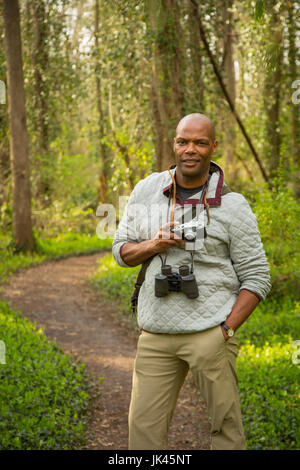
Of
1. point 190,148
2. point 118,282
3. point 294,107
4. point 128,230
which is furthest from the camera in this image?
point 118,282

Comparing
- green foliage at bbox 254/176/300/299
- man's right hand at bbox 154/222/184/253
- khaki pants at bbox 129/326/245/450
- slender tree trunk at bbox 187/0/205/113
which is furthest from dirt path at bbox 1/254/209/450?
slender tree trunk at bbox 187/0/205/113

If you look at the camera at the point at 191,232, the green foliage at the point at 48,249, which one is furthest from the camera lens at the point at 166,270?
the green foliage at the point at 48,249

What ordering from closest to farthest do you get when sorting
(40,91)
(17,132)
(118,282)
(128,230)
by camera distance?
(128,230)
(118,282)
(17,132)
(40,91)

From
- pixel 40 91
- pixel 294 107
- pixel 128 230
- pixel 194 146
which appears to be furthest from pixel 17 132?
pixel 194 146

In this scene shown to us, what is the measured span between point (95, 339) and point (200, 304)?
503 centimetres

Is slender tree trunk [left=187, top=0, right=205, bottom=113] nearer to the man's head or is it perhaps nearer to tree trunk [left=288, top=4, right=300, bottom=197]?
tree trunk [left=288, top=4, right=300, bottom=197]

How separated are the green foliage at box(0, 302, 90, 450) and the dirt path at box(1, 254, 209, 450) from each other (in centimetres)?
20

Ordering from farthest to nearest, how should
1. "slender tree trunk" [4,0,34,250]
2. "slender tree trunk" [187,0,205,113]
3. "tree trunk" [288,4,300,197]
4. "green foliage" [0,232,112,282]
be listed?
"slender tree trunk" [4,0,34,250] → "green foliage" [0,232,112,282] → "slender tree trunk" [187,0,205,113] → "tree trunk" [288,4,300,197]

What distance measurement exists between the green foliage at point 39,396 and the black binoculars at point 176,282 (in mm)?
2145

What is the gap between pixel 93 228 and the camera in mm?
17562

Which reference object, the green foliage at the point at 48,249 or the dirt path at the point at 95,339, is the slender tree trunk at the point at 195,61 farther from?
the green foliage at the point at 48,249

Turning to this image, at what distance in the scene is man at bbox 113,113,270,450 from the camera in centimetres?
267

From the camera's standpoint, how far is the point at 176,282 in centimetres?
266

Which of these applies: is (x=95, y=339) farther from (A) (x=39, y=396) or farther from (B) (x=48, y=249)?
(B) (x=48, y=249)
